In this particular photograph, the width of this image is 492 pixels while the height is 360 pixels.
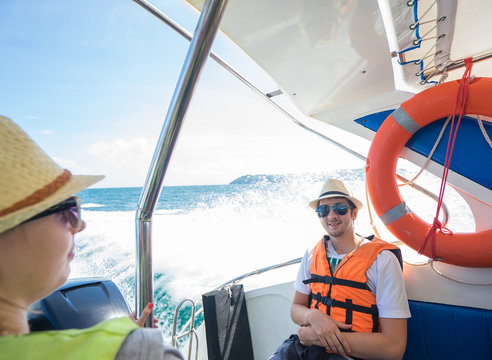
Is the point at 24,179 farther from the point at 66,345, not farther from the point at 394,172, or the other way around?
the point at 394,172

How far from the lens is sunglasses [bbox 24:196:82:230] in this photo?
0.40m

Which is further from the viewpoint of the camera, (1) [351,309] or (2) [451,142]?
(2) [451,142]

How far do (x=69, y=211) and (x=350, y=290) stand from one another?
1.24 meters

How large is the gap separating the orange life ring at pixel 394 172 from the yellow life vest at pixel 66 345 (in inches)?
60.3

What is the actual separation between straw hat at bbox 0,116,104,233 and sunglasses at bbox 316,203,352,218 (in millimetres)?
1315

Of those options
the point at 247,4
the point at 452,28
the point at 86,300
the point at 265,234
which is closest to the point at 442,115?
the point at 452,28

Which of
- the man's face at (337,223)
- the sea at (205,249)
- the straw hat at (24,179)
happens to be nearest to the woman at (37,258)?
the straw hat at (24,179)

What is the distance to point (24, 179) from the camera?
354 millimetres

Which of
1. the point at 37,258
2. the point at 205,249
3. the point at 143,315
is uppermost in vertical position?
the point at 37,258

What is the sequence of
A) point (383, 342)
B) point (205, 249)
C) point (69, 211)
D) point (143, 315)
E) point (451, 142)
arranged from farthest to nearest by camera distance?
1. point (205, 249)
2. point (451, 142)
3. point (383, 342)
4. point (143, 315)
5. point (69, 211)

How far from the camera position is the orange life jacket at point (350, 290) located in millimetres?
1192

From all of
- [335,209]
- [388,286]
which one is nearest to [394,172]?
[335,209]

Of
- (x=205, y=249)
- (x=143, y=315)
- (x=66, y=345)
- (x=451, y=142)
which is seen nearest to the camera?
(x=66, y=345)

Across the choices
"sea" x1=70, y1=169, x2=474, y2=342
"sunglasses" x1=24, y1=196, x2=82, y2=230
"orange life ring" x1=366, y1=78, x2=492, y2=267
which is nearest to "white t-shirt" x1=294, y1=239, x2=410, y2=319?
"orange life ring" x1=366, y1=78, x2=492, y2=267
